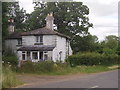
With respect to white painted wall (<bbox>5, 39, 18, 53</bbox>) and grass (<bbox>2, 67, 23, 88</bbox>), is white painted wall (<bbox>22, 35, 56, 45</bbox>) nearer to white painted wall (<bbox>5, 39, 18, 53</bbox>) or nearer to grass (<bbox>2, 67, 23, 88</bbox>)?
white painted wall (<bbox>5, 39, 18, 53</bbox>)

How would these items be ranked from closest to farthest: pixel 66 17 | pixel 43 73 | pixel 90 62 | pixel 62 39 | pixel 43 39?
pixel 43 73
pixel 90 62
pixel 43 39
pixel 62 39
pixel 66 17

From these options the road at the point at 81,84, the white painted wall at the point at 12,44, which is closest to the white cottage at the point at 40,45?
the white painted wall at the point at 12,44

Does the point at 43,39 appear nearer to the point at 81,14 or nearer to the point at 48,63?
the point at 81,14

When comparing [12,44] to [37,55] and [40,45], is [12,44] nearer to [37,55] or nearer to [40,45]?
[40,45]

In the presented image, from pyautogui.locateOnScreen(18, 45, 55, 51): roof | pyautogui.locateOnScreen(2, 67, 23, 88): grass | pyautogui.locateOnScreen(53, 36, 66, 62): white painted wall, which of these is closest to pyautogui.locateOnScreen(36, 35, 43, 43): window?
pyautogui.locateOnScreen(18, 45, 55, 51): roof

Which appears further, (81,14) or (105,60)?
(81,14)

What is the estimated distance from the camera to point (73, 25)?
64000 millimetres

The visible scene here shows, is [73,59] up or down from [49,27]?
down

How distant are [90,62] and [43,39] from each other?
11884mm

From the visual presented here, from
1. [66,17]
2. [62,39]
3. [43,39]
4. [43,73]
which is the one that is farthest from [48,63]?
[66,17]

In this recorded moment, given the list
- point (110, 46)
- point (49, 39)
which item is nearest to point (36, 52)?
point (49, 39)

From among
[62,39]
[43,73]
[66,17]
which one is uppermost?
[66,17]

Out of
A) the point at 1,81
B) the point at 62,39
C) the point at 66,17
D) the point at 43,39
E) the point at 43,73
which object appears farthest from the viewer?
the point at 66,17

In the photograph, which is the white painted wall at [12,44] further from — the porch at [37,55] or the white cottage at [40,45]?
the porch at [37,55]
